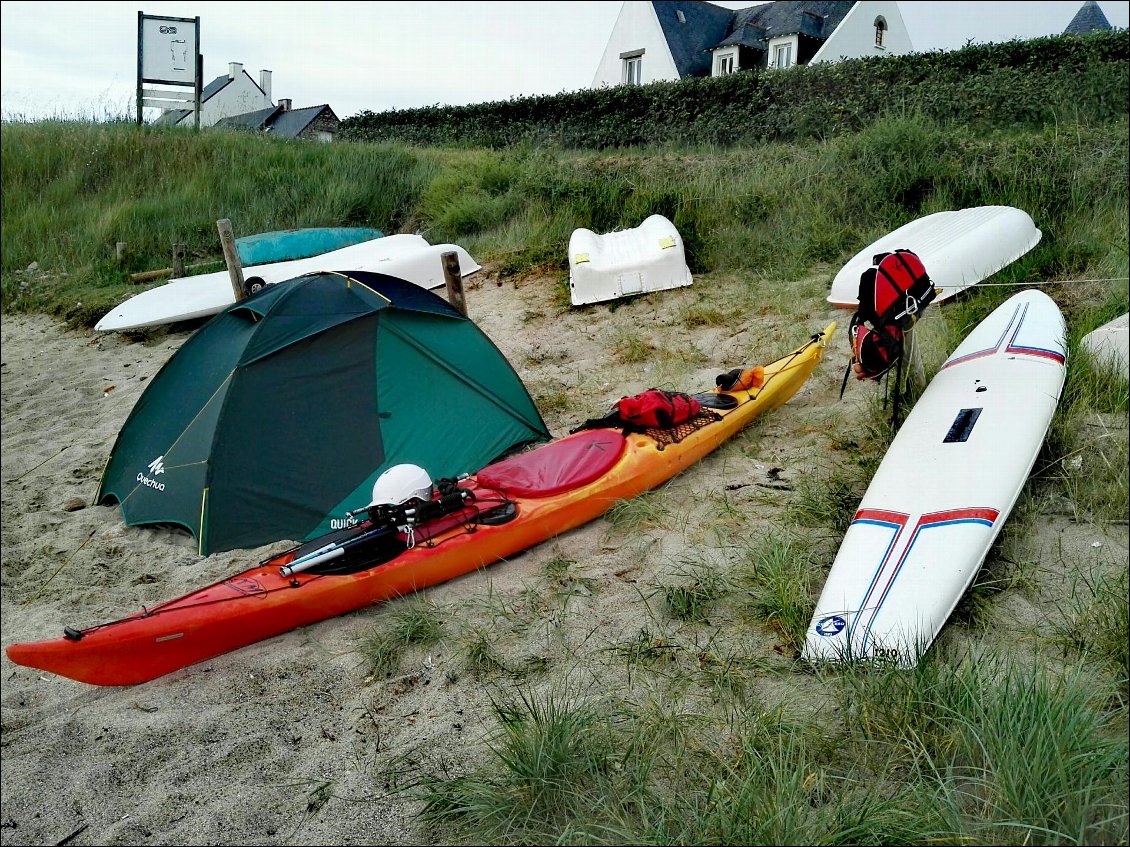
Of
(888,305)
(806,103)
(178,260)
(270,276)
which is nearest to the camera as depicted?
(888,305)

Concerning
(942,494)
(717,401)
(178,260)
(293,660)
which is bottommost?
(293,660)

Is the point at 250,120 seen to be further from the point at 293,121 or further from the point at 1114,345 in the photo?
the point at 1114,345

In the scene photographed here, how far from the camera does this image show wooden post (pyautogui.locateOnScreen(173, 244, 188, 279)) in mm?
8258

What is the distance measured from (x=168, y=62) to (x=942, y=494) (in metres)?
8.40

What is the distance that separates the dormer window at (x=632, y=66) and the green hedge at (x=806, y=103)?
214 cm

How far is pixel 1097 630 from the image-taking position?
256 centimetres

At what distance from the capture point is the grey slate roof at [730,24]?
4.93m

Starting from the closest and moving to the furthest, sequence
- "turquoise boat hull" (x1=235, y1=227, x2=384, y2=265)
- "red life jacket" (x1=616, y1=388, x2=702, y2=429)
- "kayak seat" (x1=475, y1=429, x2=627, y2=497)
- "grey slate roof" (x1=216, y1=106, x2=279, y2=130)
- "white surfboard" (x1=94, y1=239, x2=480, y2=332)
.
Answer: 1. "kayak seat" (x1=475, y1=429, x2=627, y2=497)
2. "red life jacket" (x1=616, y1=388, x2=702, y2=429)
3. "white surfboard" (x1=94, y1=239, x2=480, y2=332)
4. "turquoise boat hull" (x1=235, y1=227, x2=384, y2=265)
5. "grey slate roof" (x1=216, y1=106, x2=279, y2=130)

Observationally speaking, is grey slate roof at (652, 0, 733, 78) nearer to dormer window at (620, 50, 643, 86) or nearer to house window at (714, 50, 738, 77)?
dormer window at (620, 50, 643, 86)

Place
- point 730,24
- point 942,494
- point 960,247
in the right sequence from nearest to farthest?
point 942,494
point 960,247
point 730,24

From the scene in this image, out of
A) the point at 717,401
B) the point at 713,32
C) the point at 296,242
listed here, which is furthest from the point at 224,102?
the point at 717,401

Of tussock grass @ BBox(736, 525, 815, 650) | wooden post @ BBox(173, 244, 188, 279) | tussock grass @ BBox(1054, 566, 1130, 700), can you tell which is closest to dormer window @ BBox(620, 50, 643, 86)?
tussock grass @ BBox(736, 525, 815, 650)

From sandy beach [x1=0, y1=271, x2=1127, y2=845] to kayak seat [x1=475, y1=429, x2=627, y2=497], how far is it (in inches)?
10.5

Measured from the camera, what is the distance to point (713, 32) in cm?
528
